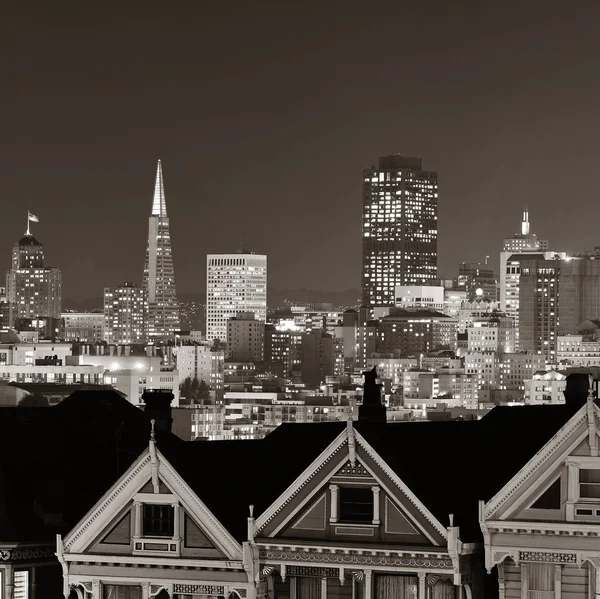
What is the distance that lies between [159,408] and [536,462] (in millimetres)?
5448

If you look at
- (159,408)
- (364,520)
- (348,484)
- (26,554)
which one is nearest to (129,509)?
(26,554)

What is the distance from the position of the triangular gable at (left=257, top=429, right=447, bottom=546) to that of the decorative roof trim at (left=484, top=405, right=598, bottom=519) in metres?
0.64

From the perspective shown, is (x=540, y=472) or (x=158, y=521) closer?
(x=540, y=472)

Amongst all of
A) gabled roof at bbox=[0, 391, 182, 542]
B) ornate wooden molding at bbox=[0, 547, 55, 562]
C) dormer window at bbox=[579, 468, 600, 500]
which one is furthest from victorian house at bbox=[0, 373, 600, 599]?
gabled roof at bbox=[0, 391, 182, 542]

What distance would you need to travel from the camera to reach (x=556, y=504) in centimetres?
2528

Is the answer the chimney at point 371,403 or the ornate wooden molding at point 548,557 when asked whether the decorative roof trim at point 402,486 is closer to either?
the ornate wooden molding at point 548,557

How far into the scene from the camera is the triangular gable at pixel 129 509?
26.4 m

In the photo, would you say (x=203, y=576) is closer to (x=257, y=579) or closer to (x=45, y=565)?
(x=257, y=579)

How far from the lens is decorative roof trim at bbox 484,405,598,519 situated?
25.1m

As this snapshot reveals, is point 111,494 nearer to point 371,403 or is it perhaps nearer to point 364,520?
point 364,520

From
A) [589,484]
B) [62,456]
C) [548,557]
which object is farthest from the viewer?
[62,456]

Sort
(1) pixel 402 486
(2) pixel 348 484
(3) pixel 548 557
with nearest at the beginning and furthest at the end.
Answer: (3) pixel 548 557 → (1) pixel 402 486 → (2) pixel 348 484

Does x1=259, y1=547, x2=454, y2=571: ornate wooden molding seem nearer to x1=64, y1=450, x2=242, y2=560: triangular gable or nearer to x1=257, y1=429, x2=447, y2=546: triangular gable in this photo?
x1=257, y1=429, x2=447, y2=546: triangular gable

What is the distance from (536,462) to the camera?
82.5 ft
